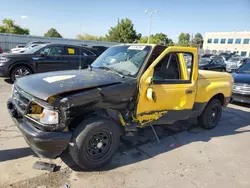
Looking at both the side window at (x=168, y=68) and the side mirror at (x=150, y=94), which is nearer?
the side mirror at (x=150, y=94)

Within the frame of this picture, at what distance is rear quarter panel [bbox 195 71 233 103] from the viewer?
462cm

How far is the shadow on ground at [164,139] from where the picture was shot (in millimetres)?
3523

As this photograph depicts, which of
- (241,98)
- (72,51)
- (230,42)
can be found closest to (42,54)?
(72,51)

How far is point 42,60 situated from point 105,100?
256 inches

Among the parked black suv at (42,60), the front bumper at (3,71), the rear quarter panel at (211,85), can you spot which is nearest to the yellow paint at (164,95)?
the rear quarter panel at (211,85)

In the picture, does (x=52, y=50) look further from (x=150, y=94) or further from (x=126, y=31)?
(x=126, y=31)

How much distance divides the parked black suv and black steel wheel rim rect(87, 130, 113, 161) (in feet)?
16.4

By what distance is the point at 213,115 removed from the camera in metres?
5.25

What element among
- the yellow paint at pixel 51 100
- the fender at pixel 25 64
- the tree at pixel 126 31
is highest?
the tree at pixel 126 31

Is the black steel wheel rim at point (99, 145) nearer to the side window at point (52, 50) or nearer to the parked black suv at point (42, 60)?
the parked black suv at point (42, 60)

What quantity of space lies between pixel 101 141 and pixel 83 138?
14.6 inches

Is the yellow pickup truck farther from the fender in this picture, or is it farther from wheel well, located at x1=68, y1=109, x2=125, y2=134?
the fender

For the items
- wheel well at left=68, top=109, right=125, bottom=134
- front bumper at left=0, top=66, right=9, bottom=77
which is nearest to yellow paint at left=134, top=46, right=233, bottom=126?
wheel well at left=68, top=109, right=125, bottom=134

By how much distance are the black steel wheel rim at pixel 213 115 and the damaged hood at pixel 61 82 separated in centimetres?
286
